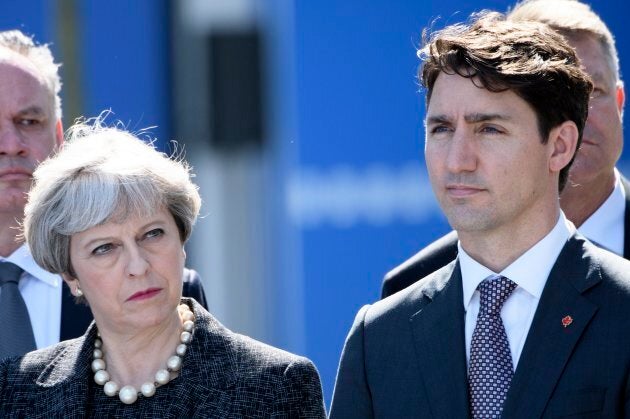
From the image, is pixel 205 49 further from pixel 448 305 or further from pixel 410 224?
pixel 448 305

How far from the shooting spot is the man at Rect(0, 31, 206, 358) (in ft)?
12.3

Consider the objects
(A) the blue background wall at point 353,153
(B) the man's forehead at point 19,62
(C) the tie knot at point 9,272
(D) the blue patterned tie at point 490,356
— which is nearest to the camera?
(D) the blue patterned tie at point 490,356

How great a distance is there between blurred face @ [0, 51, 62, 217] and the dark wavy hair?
1.34m

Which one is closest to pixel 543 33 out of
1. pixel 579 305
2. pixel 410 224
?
pixel 579 305

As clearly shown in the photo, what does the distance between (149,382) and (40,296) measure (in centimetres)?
74

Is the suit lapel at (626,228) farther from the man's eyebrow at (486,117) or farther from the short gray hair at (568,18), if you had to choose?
the man's eyebrow at (486,117)

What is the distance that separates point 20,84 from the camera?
4.03 meters

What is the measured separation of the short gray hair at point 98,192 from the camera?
3229mm

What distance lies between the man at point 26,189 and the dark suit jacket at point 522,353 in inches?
35.7

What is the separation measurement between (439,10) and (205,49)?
1.47m

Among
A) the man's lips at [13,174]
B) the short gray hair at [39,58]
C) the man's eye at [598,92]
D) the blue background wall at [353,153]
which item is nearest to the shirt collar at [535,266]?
the man's eye at [598,92]

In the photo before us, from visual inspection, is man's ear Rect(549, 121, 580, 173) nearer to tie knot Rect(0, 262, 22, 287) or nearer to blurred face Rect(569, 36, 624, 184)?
blurred face Rect(569, 36, 624, 184)

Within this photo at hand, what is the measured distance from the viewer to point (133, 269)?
10.5 feet

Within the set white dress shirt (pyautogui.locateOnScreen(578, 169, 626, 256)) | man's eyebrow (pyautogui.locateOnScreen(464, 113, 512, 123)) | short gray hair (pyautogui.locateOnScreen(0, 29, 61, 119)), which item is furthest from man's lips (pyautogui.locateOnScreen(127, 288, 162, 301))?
white dress shirt (pyautogui.locateOnScreen(578, 169, 626, 256))
